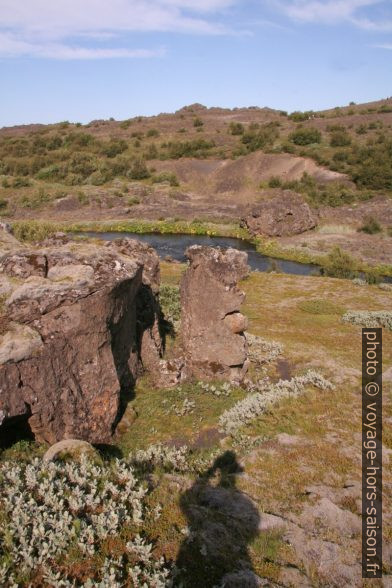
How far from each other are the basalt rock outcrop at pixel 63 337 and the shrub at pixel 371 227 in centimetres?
4499

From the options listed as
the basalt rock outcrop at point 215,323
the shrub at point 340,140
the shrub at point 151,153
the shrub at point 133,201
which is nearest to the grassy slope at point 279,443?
the basalt rock outcrop at point 215,323

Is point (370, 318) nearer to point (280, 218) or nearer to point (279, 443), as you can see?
point (279, 443)

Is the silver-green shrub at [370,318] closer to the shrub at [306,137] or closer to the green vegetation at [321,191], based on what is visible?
the green vegetation at [321,191]

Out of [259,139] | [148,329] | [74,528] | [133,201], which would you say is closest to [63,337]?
[74,528]

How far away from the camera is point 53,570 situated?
7.02m

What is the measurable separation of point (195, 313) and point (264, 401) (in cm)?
430

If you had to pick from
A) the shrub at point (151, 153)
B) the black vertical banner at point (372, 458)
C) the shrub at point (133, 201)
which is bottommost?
the black vertical banner at point (372, 458)

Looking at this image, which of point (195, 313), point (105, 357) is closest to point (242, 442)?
point (105, 357)

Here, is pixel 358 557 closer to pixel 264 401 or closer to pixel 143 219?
pixel 264 401

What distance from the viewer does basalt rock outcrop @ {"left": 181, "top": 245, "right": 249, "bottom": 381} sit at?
17078 mm

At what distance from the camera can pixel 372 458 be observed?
40.8 ft

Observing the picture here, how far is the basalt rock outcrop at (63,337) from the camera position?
36.9 ft

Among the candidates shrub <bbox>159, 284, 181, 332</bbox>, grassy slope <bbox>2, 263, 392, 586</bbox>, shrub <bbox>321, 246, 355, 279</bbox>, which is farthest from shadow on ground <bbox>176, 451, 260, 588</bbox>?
shrub <bbox>321, 246, 355, 279</bbox>

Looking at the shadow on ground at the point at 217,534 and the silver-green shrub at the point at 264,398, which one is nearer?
the shadow on ground at the point at 217,534
